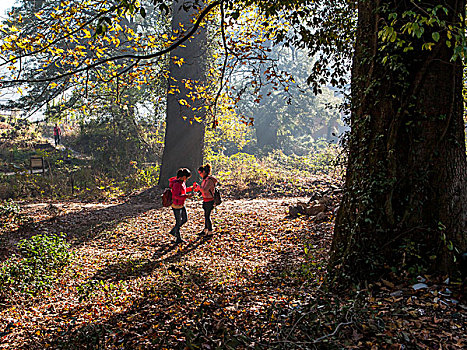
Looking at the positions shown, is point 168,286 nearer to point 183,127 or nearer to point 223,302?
point 223,302

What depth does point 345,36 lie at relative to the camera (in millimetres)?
6641

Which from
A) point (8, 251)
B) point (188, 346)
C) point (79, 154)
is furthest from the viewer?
point (79, 154)

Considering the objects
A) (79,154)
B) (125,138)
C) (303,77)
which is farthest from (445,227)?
(303,77)

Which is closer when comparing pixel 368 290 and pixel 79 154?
pixel 368 290

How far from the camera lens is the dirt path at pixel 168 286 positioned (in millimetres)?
3645

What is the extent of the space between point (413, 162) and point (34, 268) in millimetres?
5872

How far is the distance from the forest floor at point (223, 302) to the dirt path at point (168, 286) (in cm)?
2

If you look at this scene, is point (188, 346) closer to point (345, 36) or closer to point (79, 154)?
point (345, 36)

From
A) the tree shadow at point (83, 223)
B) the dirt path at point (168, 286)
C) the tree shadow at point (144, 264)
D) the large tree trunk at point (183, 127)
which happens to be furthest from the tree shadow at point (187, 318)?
the large tree trunk at point (183, 127)

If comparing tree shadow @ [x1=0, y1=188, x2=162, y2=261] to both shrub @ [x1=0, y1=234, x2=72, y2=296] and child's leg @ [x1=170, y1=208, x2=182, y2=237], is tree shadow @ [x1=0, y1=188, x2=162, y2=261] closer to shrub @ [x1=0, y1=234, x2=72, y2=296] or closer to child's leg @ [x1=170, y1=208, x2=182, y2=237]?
shrub @ [x1=0, y1=234, x2=72, y2=296]

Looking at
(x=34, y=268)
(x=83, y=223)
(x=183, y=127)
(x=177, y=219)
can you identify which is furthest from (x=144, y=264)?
(x=183, y=127)

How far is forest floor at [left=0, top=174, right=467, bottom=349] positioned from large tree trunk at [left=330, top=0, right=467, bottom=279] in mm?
384

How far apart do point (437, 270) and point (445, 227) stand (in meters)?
0.48

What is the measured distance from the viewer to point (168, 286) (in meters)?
4.89
